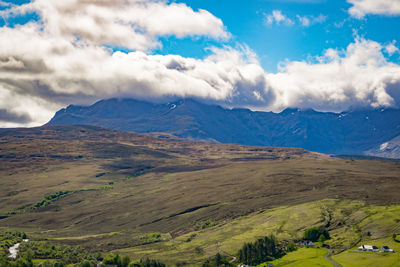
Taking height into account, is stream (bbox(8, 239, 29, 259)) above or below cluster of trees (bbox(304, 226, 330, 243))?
above

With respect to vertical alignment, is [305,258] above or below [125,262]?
below

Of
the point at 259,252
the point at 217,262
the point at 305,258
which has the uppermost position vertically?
the point at 259,252

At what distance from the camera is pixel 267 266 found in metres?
144

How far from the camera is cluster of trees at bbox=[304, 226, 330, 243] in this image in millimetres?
175212

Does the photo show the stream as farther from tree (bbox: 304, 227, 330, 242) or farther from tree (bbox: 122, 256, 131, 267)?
tree (bbox: 304, 227, 330, 242)

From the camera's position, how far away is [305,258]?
484ft

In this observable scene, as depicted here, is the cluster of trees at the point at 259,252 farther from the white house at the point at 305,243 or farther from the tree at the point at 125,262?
the tree at the point at 125,262

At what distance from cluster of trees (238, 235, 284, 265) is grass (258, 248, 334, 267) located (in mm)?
3873

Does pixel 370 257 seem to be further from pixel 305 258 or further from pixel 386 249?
pixel 305 258

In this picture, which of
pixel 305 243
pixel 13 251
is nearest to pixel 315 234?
pixel 305 243


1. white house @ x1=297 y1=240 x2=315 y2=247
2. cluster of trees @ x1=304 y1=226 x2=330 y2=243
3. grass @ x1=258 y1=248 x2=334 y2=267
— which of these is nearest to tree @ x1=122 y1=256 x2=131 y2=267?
grass @ x1=258 y1=248 x2=334 y2=267

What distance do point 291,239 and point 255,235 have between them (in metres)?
18.8

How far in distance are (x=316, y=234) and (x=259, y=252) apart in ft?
105

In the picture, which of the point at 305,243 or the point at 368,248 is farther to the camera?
the point at 305,243
